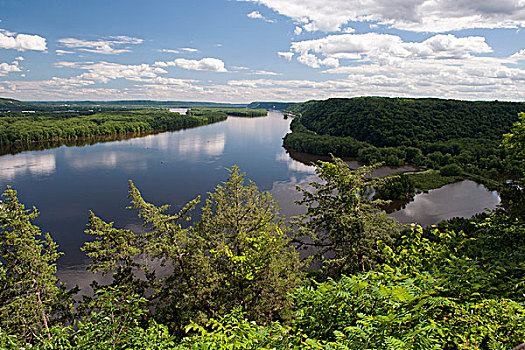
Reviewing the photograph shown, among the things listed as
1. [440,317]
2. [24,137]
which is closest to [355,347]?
[440,317]

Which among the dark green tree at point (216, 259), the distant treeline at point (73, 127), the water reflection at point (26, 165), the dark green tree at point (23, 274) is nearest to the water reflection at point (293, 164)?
the water reflection at point (26, 165)

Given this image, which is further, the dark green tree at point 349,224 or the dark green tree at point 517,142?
the dark green tree at point 349,224

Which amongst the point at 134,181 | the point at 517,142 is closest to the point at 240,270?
the point at 517,142

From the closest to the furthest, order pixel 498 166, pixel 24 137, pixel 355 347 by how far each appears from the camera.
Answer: pixel 355 347 → pixel 498 166 → pixel 24 137

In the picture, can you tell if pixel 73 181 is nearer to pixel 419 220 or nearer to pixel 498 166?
pixel 419 220

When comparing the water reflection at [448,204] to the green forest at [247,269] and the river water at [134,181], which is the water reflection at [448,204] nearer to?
the river water at [134,181]

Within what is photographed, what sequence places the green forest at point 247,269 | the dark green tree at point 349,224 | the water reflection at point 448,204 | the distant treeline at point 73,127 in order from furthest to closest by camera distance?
the distant treeline at point 73,127 < the water reflection at point 448,204 < the dark green tree at point 349,224 < the green forest at point 247,269

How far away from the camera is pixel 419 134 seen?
78312mm

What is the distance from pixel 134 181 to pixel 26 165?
25303 millimetres

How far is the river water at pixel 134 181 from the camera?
104 feet

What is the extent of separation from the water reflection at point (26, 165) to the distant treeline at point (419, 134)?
5065 cm

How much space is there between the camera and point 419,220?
3434 centimetres

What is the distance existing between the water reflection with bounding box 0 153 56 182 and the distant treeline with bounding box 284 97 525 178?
50648 mm

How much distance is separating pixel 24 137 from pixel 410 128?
103m
